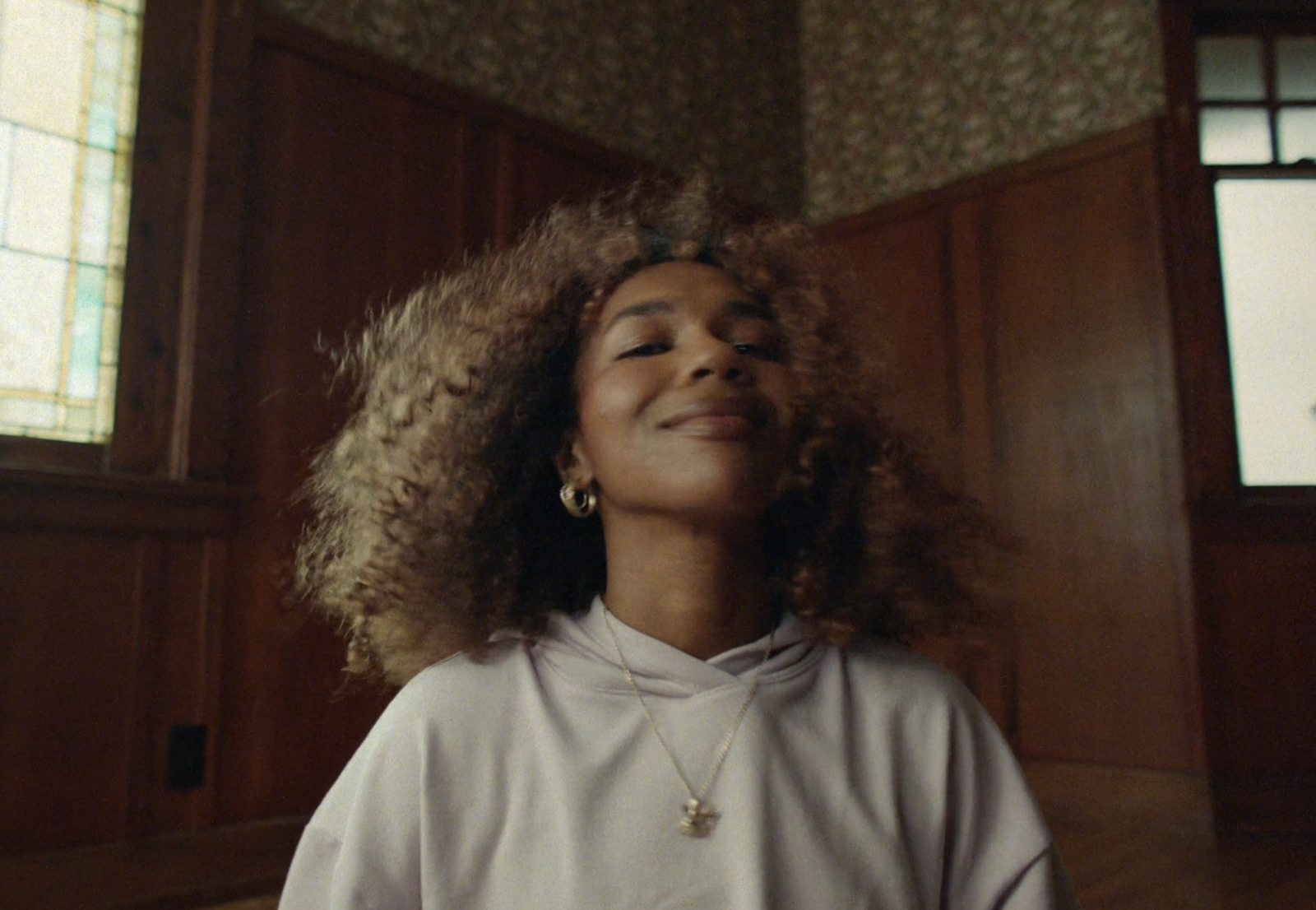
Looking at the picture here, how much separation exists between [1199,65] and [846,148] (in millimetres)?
1456

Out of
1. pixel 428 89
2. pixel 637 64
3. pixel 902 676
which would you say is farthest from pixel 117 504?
pixel 637 64

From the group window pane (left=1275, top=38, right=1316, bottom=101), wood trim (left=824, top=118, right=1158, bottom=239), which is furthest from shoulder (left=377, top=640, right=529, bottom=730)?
window pane (left=1275, top=38, right=1316, bottom=101)

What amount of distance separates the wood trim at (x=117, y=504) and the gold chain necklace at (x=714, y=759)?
192cm

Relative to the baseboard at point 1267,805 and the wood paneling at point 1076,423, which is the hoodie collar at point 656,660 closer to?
the wood paneling at point 1076,423

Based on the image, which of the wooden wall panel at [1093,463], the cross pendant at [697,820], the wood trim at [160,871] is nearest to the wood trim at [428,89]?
the wooden wall panel at [1093,463]

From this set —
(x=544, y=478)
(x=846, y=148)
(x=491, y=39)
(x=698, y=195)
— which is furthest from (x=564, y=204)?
(x=544, y=478)

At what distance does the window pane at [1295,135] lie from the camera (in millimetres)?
3543

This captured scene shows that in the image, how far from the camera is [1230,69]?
3594mm

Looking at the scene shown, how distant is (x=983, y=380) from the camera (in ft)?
13.0

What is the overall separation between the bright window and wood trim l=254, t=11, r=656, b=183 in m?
2.13

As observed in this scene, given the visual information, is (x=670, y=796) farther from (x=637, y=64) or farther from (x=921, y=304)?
(x=637, y=64)

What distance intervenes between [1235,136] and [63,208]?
3706 mm

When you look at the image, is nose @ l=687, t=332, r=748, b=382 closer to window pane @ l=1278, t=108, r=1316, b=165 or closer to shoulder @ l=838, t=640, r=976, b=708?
shoulder @ l=838, t=640, r=976, b=708

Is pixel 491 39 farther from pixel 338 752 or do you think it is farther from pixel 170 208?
pixel 338 752
